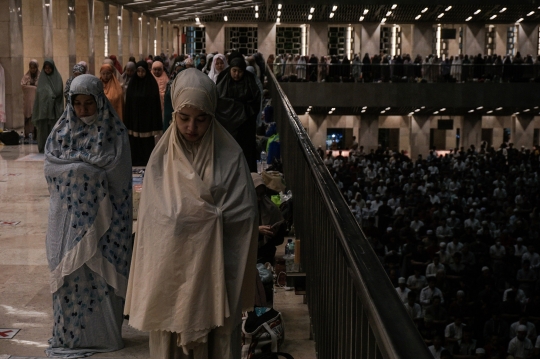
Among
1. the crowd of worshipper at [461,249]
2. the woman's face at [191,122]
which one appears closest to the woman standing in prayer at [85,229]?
the woman's face at [191,122]

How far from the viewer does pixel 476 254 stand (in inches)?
634

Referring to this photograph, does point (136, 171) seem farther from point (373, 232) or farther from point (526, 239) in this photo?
point (526, 239)

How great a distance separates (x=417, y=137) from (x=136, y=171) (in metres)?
36.5

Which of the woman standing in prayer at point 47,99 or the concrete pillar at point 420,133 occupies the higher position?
the woman standing in prayer at point 47,99

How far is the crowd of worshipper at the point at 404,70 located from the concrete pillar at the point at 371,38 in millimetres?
9793

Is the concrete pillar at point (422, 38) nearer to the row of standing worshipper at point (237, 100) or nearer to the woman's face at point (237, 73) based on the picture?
the row of standing worshipper at point (237, 100)

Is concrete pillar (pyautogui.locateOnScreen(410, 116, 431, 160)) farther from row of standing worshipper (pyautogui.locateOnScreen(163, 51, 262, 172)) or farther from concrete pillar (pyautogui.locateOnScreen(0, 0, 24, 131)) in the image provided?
row of standing worshipper (pyautogui.locateOnScreen(163, 51, 262, 172))

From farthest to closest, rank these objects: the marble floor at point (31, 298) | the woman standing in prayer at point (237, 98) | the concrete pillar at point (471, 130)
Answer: the concrete pillar at point (471, 130)
the woman standing in prayer at point (237, 98)
the marble floor at point (31, 298)

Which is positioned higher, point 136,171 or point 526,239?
point 136,171

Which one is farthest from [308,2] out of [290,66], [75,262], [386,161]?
[75,262]

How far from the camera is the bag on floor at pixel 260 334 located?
4723mm

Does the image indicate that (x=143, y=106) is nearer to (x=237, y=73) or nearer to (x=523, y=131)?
(x=237, y=73)

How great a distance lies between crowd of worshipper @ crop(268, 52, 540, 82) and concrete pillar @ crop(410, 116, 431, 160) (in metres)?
9.17

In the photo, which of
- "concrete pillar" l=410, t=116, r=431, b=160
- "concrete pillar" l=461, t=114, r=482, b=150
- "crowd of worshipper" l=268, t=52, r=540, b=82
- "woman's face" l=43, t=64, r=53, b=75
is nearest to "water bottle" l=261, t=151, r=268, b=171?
"woman's face" l=43, t=64, r=53, b=75
